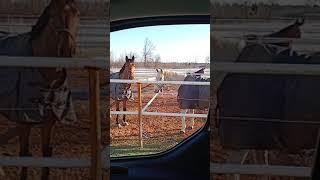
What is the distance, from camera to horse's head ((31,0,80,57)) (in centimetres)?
249

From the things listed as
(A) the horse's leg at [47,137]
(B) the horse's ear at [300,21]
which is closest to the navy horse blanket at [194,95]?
(B) the horse's ear at [300,21]

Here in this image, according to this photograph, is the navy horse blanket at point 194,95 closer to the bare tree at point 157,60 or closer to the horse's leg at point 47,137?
the bare tree at point 157,60

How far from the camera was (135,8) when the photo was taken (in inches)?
132

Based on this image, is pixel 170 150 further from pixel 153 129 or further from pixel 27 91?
pixel 27 91

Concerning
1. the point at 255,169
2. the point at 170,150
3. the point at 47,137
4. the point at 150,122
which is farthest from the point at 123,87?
the point at 255,169

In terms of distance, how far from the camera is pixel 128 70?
12.3ft

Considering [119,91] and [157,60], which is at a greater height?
[157,60]

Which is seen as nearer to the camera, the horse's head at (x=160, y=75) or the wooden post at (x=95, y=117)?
the wooden post at (x=95, y=117)

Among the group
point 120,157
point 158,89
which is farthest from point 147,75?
point 120,157

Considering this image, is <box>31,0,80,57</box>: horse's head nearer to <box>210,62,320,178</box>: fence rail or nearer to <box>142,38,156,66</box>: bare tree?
<box>210,62,320,178</box>: fence rail

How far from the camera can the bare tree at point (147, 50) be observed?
349 centimetres

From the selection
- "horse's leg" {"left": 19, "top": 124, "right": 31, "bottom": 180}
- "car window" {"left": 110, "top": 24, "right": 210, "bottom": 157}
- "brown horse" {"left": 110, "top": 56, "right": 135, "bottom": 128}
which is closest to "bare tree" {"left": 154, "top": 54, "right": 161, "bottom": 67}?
"car window" {"left": 110, "top": 24, "right": 210, "bottom": 157}

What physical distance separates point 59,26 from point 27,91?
0.32 m

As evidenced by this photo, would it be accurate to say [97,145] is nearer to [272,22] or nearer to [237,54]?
[237,54]
